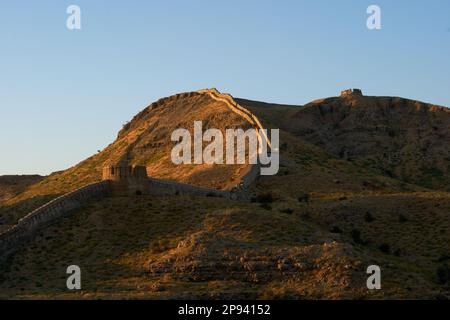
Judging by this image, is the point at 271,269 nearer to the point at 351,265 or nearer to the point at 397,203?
the point at 351,265

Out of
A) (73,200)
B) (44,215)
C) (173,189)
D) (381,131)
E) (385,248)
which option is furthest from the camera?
(381,131)

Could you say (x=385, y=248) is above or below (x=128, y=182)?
below

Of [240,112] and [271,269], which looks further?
[240,112]

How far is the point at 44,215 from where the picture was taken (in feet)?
158

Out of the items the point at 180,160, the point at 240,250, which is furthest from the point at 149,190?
the point at 180,160

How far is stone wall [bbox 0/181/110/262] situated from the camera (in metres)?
45.4

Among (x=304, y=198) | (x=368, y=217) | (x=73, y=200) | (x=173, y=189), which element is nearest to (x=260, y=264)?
(x=73, y=200)

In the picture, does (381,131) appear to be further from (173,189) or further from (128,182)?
(128,182)

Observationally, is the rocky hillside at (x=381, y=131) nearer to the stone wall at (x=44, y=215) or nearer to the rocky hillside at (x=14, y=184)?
the rocky hillside at (x=14, y=184)

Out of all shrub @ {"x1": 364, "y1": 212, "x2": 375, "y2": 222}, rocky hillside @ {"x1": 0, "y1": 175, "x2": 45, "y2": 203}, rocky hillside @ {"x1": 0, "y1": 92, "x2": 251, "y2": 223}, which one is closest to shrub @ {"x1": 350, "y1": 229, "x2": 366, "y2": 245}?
shrub @ {"x1": 364, "y1": 212, "x2": 375, "y2": 222}

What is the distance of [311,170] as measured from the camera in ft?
233

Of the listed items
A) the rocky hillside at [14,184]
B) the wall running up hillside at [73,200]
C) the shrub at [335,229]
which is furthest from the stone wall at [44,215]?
the rocky hillside at [14,184]
